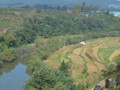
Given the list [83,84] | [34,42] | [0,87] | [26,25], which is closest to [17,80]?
[0,87]

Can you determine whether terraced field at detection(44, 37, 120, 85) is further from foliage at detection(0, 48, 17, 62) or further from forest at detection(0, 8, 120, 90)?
foliage at detection(0, 48, 17, 62)

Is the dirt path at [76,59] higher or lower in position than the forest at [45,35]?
higher

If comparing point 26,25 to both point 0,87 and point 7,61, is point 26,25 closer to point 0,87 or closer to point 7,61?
point 7,61

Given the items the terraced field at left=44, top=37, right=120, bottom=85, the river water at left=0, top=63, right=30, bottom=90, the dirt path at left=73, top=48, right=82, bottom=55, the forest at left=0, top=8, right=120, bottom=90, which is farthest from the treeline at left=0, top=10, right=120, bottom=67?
the terraced field at left=44, top=37, right=120, bottom=85

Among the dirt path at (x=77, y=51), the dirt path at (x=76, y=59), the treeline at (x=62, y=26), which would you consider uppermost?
the dirt path at (x=76, y=59)

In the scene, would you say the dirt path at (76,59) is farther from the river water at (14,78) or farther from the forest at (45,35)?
the river water at (14,78)

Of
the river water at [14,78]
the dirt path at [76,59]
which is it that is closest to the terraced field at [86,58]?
the dirt path at [76,59]
